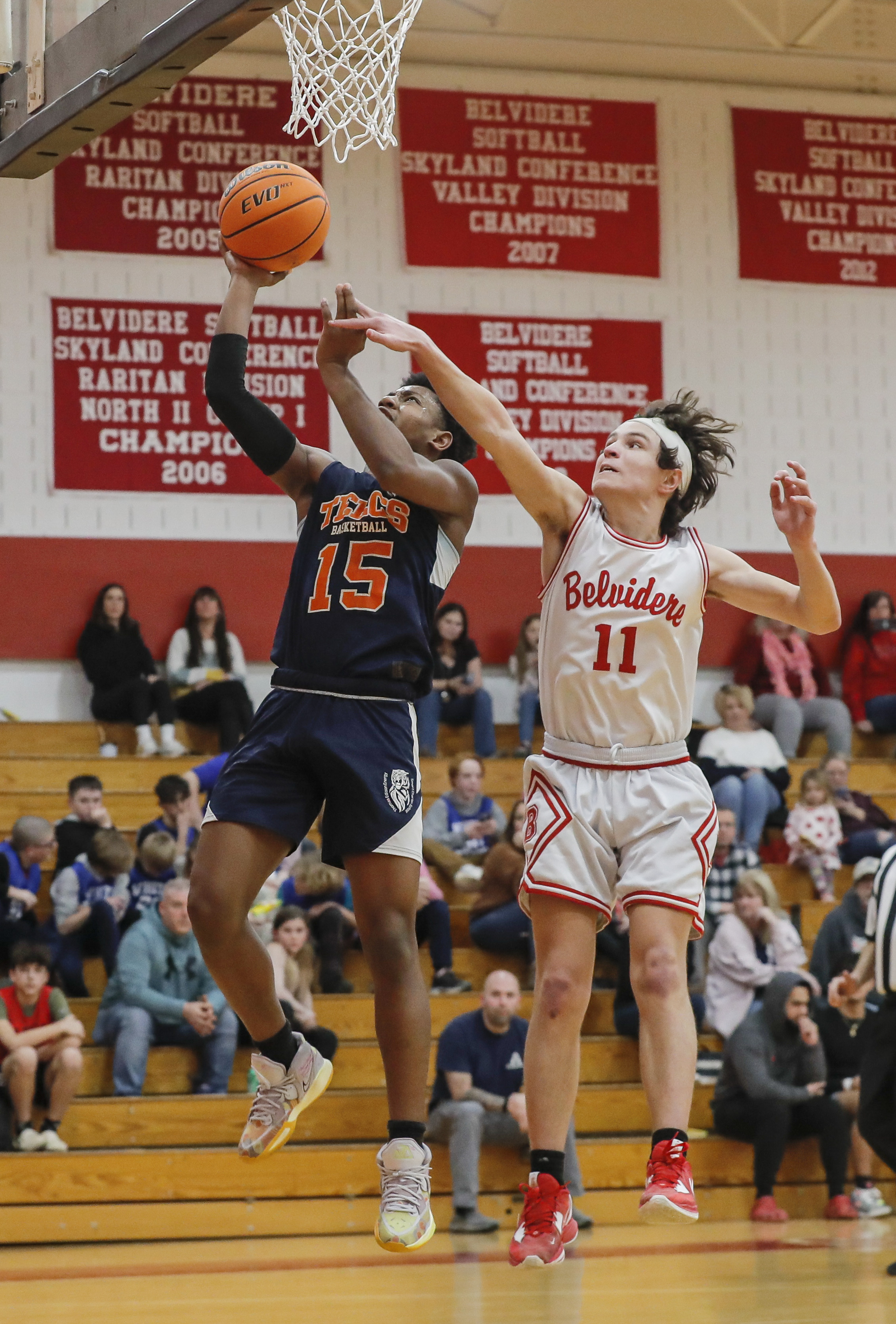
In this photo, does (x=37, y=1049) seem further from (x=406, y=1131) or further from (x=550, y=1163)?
(x=550, y=1163)

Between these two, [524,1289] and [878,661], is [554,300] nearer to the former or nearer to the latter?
[878,661]

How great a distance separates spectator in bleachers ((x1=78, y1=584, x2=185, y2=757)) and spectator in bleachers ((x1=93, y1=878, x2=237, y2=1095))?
3.43m

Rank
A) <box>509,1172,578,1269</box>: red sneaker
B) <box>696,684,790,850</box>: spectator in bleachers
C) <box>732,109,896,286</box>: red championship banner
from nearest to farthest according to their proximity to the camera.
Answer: <box>509,1172,578,1269</box>: red sneaker → <box>696,684,790,850</box>: spectator in bleachers → <box>732,109,896,286</box>: red championship banner

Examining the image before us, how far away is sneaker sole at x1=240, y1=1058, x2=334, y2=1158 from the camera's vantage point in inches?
223

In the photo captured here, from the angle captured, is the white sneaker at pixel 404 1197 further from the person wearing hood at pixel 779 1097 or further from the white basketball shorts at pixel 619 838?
the person wearing hood at pixel 779 1097

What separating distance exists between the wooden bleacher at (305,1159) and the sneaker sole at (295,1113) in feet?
15.7

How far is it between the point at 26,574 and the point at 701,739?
246 inches

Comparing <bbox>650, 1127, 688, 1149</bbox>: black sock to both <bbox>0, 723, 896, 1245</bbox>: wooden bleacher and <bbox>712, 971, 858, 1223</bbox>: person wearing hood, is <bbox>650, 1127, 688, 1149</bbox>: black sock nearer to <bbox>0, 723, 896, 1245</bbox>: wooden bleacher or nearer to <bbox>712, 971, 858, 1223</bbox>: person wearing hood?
<bbox>0, 723, 896, 1245</bbox>: wooden bleacher

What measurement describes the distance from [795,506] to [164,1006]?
641 cm

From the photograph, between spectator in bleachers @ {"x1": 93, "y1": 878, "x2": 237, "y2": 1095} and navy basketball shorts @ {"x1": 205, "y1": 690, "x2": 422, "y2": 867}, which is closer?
navy basketball shorts @ {"x1": 205, "y1": 690, "x2": 422, "y2": 867}

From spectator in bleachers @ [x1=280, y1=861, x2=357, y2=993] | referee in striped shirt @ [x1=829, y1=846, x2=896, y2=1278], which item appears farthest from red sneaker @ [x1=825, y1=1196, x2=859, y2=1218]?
spectator in bleachers @ [x1=280, y1=861, x2=357, y2=993]

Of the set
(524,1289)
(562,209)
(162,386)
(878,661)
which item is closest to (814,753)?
(878,661)

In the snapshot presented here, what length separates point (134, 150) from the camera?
52.2 feet

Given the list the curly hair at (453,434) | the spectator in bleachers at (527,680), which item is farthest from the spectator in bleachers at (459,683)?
the curly hair at (453,434)
